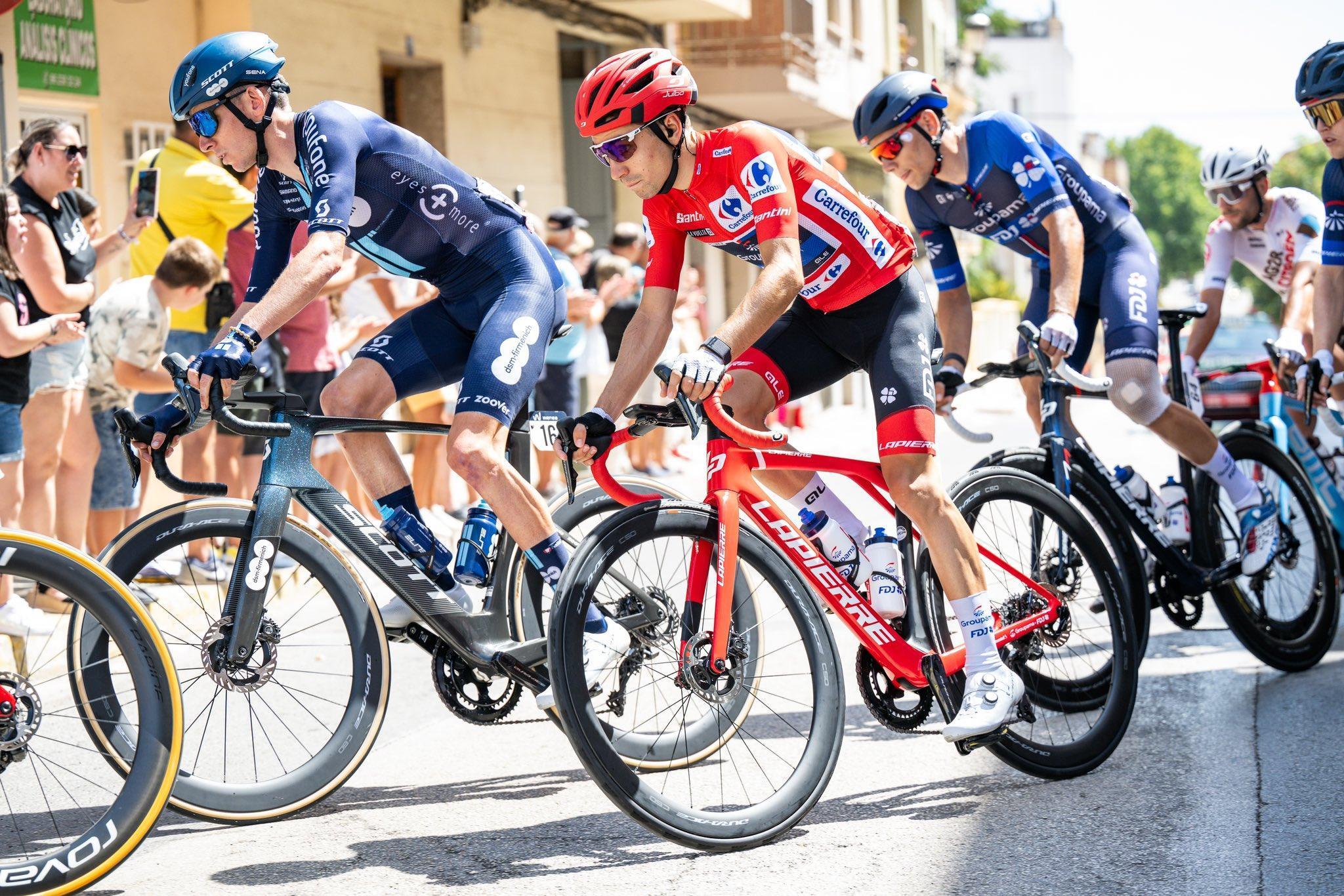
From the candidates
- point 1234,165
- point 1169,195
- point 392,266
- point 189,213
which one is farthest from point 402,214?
point 1169,195

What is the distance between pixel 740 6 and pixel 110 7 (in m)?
11.6

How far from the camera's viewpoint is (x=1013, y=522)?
188 inches

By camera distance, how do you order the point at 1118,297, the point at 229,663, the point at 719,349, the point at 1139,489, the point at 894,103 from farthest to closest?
1. the point at 1118,297
2. the point at 1139,489
3. the point at 894,103
4. the point at 229,663
5. the point at 719,349

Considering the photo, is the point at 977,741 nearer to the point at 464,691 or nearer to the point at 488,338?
→ the point at 464,691

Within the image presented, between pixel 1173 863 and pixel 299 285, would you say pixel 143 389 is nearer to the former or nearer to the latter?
pixel 299 285

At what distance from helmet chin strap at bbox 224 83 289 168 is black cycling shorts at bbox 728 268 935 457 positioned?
1.51 metres

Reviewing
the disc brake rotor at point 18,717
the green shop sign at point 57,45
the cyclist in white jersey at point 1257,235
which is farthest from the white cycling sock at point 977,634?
the green shop sign at point 57,45

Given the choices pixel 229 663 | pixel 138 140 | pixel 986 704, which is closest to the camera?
pixel 229 663

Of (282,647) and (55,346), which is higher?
(55,346)

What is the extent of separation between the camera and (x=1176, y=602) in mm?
5637

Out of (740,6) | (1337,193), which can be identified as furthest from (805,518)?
(740,6)

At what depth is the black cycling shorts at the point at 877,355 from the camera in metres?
4.35

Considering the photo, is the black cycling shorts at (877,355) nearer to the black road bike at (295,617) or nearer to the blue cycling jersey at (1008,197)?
the black road bike at (295,617)

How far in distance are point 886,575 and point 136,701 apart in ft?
6.86
